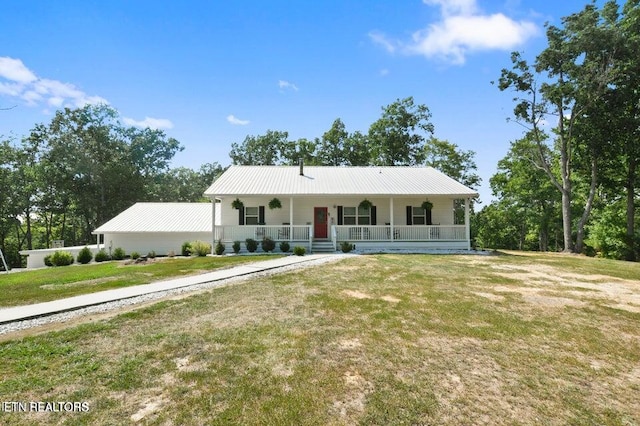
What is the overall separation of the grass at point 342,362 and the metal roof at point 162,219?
44.6 feet

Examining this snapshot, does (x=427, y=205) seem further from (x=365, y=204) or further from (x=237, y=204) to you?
(x=237, y=204)

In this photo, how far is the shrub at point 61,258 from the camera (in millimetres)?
15431

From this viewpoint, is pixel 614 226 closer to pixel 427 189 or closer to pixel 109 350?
pixel 427 189

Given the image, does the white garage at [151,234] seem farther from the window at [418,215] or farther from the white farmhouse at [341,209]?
the window at [418,215]

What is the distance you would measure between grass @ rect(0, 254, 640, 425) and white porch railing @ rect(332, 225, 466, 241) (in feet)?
34.1

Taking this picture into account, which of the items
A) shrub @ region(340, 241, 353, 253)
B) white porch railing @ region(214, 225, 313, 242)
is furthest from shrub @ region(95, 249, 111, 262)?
shrub @ region(340, 241, 353, 253)

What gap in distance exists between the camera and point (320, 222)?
59.7ft

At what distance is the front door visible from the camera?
1811 centimetres

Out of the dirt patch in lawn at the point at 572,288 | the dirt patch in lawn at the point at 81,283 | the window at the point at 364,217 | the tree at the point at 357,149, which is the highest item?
the tree at the point at 357,149

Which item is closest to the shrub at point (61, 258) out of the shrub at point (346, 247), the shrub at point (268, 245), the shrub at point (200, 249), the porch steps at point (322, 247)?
the shrub at point (200, 249)

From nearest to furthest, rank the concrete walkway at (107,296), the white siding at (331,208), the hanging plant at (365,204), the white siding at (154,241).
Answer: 1. the concrete walkway at (107,296)
2. the hanging plant at (365,204)
3. the white siding at (331,208)
4. the white siding at (154,241)

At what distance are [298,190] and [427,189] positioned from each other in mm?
7322

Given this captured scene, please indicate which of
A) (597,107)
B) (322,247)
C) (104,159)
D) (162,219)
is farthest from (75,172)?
(597,107)

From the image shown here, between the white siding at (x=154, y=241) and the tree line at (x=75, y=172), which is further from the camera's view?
the tree line at (x=75, y=172)
